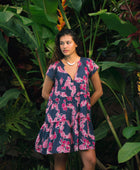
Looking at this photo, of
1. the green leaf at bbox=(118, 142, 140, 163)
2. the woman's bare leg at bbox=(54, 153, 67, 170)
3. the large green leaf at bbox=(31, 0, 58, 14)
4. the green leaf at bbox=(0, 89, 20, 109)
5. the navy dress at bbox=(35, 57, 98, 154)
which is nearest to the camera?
the green leaf at bbox=(118, 142, 140, 163)

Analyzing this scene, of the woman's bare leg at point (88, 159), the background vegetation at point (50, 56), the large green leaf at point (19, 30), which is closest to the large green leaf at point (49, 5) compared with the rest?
the background vegetation at point (50, 56)

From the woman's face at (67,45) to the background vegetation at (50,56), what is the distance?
20 cm

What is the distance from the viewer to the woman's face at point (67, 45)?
6.44 feet

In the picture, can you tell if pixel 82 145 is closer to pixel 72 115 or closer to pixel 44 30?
pixel 72 115

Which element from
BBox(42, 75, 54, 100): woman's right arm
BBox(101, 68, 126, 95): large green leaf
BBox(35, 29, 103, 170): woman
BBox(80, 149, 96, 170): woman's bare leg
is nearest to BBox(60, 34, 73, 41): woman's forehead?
BBox(35, 29, 103, 170): woman

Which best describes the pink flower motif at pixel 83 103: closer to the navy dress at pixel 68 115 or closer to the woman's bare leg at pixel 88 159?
the navy dress at pixel 68 115

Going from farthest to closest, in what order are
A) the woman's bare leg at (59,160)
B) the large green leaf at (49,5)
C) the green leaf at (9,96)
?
the green leaf at (9,96) → the large green leaf at (49,5) → the woman's bare leg at (59,160)

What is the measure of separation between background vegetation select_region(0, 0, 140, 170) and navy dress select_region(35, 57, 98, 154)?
23cm

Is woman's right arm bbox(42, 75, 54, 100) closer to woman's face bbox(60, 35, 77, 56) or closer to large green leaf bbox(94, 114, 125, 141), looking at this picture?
woman's face bbox(60, 35, 77, 56)

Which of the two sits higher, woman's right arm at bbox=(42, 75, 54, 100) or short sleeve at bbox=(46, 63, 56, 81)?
short sleeve at bbox=(46, 63, 56, 81)

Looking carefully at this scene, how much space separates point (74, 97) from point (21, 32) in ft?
3.02

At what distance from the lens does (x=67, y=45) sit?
197 centimetres

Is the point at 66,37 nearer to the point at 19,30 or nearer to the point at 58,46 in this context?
the point at 58,46

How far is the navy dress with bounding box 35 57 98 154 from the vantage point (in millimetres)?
1902
